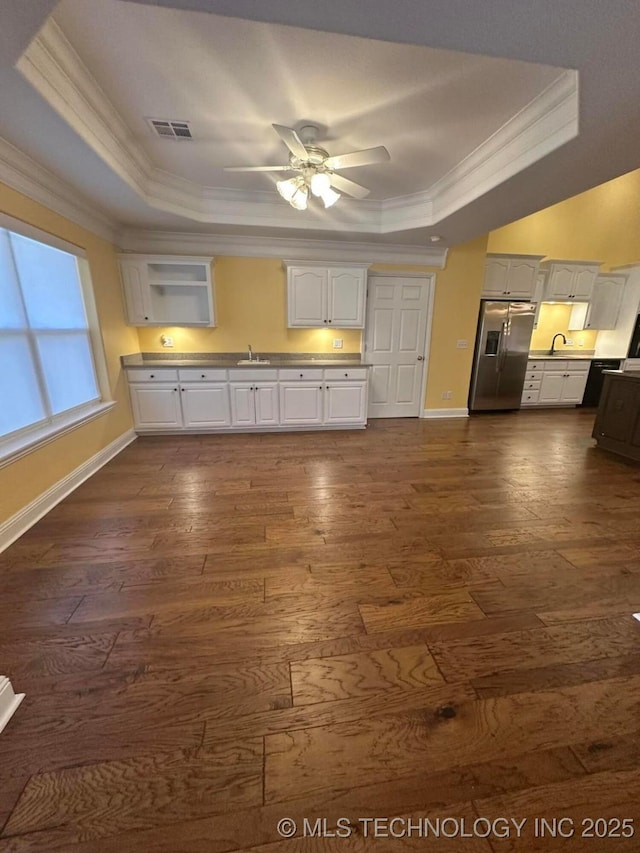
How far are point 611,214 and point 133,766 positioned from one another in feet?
29.9

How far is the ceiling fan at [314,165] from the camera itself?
93.0 inches

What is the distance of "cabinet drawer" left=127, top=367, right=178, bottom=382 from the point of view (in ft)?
14.1

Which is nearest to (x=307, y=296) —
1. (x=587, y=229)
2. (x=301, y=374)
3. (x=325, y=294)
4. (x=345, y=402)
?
(x=325, y=294)

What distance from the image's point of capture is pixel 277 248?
461 cm

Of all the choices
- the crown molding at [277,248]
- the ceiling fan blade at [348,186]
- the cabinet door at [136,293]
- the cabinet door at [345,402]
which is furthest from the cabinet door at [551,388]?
the cabinet door at [136,293]

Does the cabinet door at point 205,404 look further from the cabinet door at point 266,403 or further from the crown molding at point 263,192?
the crown molding at point 263,192

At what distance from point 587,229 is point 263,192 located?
5972 millimetres

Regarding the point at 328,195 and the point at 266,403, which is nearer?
the point at 328,195

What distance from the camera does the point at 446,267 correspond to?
502cm

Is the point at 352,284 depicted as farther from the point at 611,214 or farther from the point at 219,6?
the point at 611,214

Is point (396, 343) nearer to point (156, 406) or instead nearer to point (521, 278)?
point (521, 278)

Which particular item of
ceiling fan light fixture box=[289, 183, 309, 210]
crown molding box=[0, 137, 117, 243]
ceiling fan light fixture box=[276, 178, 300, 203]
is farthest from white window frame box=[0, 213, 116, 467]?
ceiling fan light fixture box=[289, 183, 309, 210]

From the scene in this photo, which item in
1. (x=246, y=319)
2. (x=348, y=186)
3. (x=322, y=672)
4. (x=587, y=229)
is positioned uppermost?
(x=587, y=229)

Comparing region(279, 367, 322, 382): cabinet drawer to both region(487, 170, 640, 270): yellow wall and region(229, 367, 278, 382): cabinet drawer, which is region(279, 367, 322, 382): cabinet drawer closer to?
region(229, 367, 278, 382): cabinet drawer
